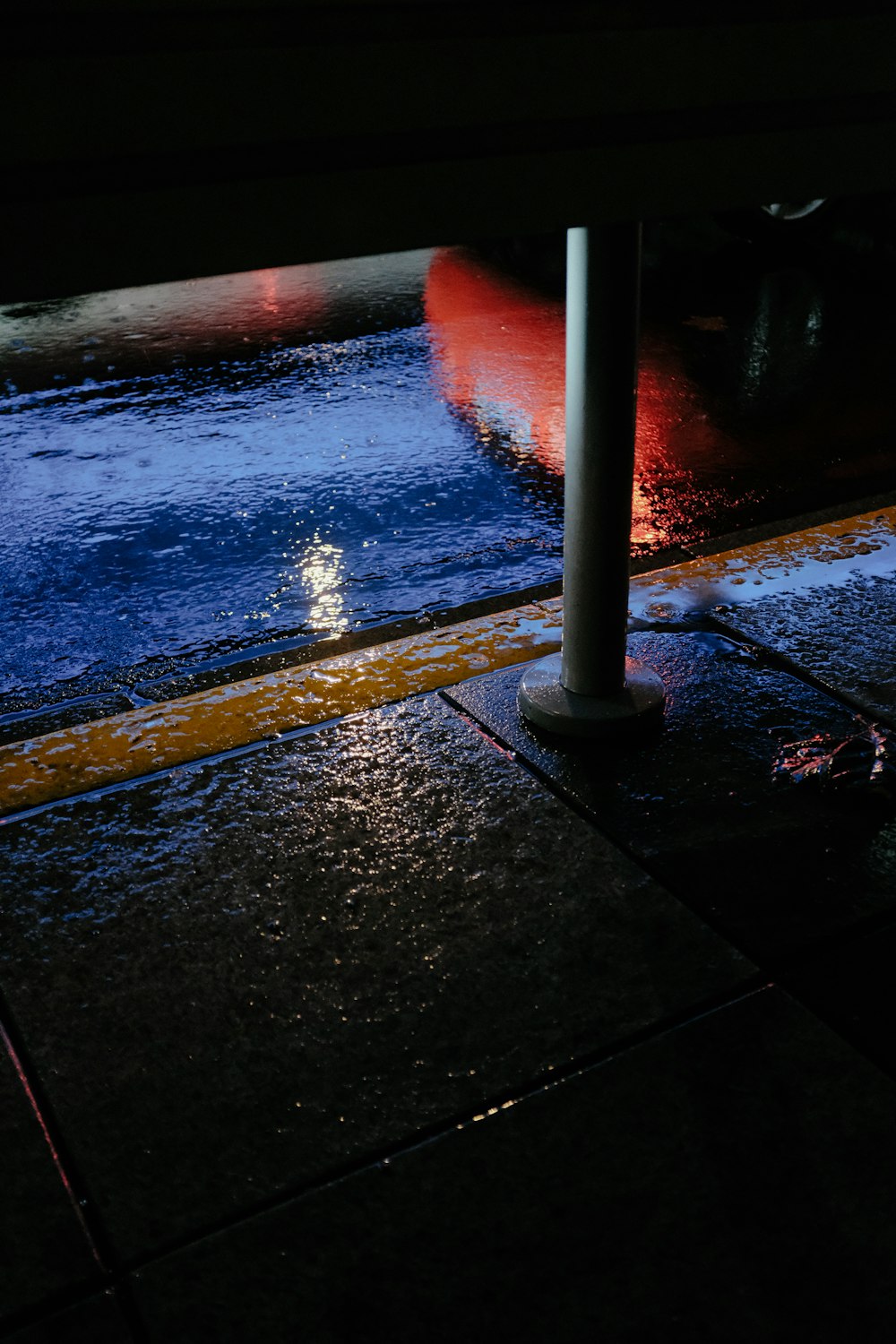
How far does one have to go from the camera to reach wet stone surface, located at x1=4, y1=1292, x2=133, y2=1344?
69.2 inches

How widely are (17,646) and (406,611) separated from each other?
3.80 feet

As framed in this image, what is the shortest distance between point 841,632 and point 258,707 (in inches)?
63.1

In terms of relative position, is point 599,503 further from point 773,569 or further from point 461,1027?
point 773,569

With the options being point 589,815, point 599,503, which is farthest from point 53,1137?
point 599,503

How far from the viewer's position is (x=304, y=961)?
7.91 feet

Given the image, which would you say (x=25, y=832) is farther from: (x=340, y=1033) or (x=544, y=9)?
(x=544, y=9)

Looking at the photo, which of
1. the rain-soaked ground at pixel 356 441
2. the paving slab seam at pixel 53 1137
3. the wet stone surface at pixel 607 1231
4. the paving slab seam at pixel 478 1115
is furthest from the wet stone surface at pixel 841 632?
the paving slab seam at pixel 53 1137

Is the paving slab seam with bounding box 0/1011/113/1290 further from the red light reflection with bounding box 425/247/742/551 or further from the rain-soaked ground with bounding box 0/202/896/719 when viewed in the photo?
the red light reflection with bounding box 425/247/742/551

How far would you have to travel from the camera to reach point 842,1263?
182 cm

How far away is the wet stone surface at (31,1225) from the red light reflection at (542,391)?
9.28 ft

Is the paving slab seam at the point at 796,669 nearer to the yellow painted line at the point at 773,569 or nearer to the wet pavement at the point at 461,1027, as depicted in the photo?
the wet pavement at the point at 461,1027

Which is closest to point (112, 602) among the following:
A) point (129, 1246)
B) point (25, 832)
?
point (25, 832)

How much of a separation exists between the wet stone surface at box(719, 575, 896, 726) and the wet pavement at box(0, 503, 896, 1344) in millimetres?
37

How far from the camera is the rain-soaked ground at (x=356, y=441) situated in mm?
4023
